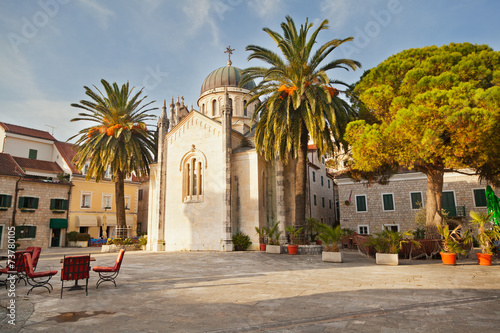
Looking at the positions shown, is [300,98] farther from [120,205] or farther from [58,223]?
[58,223]

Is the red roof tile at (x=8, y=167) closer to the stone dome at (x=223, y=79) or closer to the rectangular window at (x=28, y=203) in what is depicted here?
the rectangular window at (x=28, y=203)

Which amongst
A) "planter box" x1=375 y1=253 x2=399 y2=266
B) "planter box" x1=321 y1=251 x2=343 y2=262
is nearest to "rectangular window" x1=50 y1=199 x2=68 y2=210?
"planter box" x1=321 y1=251 x2=343 y2=262

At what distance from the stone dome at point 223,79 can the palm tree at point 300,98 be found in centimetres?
1349

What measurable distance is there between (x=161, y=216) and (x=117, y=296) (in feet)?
58.7

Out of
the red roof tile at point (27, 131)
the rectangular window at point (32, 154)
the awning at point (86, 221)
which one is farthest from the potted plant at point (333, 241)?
the red roof tile at point (27, 131)

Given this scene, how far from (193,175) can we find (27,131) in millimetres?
24290

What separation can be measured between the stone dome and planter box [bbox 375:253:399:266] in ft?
81.1

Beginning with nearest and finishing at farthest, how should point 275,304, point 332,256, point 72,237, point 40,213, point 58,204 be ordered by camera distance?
point 275,304 → point 332,256 → point 40,213 → point 58,204 → point 72,237

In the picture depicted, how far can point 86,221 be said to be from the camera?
3428 centimetres

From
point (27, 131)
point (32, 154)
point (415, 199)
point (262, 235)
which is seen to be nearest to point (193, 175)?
point (262, 235)

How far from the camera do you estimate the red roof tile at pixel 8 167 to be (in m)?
27.7

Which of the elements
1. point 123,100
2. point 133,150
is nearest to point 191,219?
point 133,150

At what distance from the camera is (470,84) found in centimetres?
1295

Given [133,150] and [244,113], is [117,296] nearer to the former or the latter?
[133,150]
